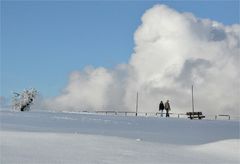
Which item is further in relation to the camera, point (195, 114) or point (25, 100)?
point (25, 100)

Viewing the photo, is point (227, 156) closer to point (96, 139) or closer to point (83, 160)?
point (96, 139)

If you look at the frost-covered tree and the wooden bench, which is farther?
the frost-covered tree

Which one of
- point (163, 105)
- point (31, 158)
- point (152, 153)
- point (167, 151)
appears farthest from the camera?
point (163, 105)

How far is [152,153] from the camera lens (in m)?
12.9

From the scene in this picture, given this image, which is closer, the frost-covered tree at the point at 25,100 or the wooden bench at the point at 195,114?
the wooden bench at the point at 195,114

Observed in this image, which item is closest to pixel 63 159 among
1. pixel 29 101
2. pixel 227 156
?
pixel 227 156

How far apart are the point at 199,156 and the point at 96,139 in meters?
3.42

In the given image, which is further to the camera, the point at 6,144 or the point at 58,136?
the point at 58,136

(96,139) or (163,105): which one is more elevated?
(163,105)

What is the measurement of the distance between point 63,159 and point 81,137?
481cm

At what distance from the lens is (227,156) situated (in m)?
14.5

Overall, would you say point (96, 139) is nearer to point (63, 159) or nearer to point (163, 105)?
point (63, 159)

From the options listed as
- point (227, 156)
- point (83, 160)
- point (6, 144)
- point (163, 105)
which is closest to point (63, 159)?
point (83, 160)

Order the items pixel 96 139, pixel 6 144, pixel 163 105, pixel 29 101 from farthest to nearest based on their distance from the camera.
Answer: pixel 29 101, pixel 163 105, pixel 96 139, pixel 6 144
